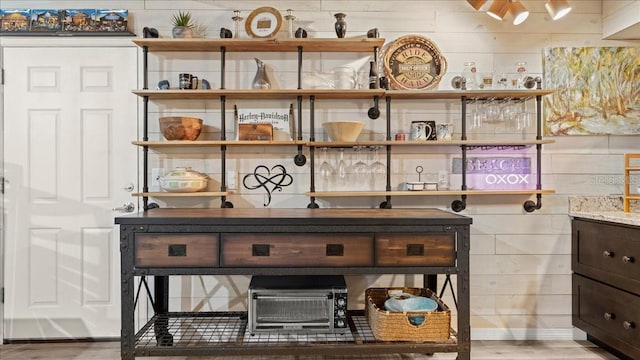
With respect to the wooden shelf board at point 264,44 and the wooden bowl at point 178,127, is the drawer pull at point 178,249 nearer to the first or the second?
the wooden bowl at point 178,127

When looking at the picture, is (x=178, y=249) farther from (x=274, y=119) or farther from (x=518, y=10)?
(x=518, y=10)

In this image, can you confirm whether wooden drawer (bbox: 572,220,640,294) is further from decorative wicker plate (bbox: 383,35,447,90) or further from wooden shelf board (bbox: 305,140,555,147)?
decorative wicker plate (bbox: 383,35,447,90)

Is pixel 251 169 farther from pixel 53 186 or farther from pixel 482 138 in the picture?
pixel 482 138

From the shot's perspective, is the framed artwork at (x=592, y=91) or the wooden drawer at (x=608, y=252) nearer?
the wooden drawer at (x=608, y=252)

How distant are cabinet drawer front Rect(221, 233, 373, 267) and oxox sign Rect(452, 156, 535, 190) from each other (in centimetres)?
103

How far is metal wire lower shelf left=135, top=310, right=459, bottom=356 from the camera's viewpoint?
213 centimetres

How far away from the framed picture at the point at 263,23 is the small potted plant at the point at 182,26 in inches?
13.9

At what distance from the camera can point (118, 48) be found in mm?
2789

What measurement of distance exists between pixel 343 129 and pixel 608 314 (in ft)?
6.09

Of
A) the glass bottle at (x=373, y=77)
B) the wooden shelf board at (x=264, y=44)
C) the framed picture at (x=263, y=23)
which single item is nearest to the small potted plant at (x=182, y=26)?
the wooden shelf board at (x=264, y=44)

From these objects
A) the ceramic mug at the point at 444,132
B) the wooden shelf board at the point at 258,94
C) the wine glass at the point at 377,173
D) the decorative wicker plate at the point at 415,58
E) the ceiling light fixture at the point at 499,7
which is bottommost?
the wine glass at the point at 377,173

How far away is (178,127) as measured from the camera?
2.59 metres

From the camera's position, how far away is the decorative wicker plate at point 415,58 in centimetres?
278

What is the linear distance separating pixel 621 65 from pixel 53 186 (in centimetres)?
380
